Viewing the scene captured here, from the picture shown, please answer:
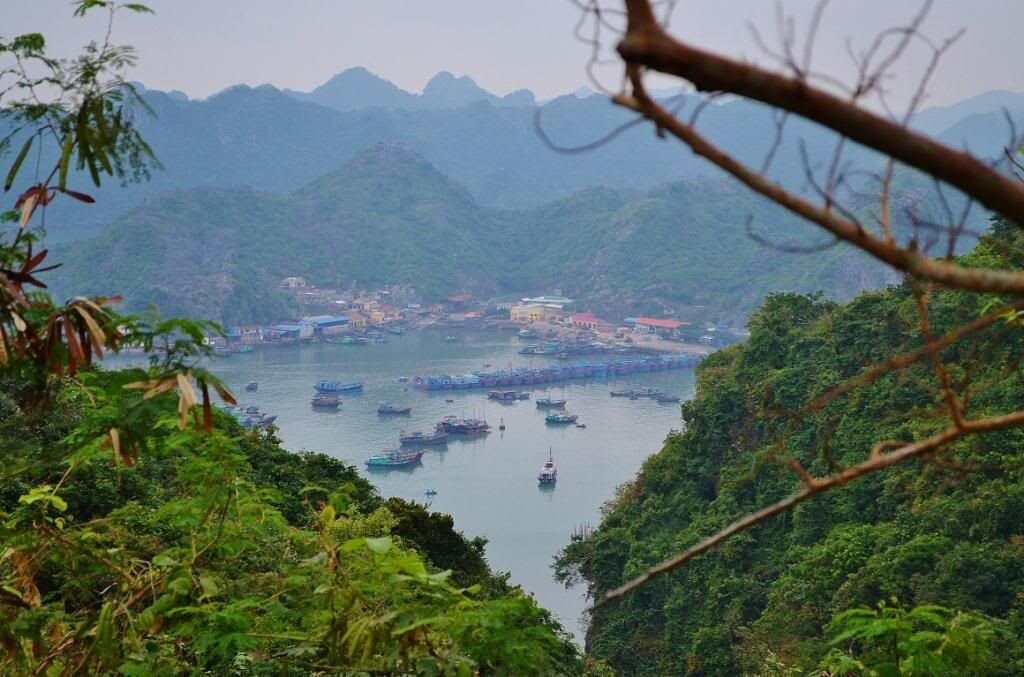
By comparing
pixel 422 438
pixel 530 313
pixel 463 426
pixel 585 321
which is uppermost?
pixel 530 313

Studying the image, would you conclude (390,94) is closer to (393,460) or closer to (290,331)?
(290,331)

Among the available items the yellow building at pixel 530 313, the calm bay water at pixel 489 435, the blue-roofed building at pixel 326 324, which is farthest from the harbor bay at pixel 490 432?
the yellow building at pixel 530 313

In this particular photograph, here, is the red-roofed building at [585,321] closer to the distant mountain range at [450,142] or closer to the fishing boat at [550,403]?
the fishing boat at [550,403]

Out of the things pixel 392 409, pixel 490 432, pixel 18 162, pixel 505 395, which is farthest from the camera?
pixel 505 395

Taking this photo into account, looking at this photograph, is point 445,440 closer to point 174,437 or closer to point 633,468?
point 633,468

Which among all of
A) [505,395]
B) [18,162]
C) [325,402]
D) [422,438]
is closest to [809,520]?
[18,162]
